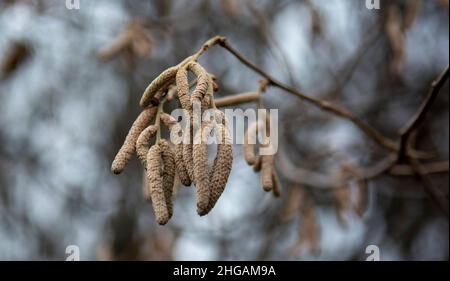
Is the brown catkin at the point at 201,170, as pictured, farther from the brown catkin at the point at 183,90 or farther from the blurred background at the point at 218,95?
the blurred background at the point at 218,95

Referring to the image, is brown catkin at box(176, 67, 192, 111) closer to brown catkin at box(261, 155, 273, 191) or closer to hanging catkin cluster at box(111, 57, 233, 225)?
hanging catkin cluster at box(111, 57, 233, 225)

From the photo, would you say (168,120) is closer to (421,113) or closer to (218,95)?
(421,113)

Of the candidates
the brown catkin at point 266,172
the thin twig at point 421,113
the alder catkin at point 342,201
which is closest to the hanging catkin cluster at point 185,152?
the brown catkin at point 266,172

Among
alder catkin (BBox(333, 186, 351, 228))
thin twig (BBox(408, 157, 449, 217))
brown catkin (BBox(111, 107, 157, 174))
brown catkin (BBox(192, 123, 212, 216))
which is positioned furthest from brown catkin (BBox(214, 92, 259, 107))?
alder catkin (BBox(333, 186, 351, 228))

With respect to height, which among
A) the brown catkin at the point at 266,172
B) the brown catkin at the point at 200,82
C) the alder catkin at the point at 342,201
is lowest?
the alder catkin at the point at 342,201

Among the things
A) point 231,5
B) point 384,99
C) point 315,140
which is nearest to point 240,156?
point 231,5
